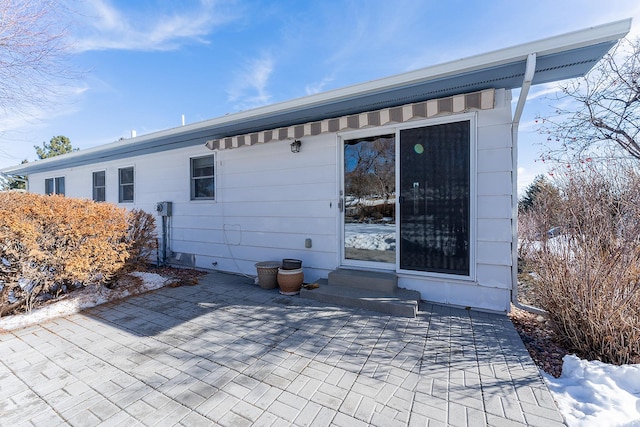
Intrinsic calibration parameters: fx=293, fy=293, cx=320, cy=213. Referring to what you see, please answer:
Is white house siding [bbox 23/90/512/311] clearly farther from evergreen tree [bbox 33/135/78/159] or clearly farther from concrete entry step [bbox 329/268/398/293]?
evergreen tree [bbox 33/135/78/159]

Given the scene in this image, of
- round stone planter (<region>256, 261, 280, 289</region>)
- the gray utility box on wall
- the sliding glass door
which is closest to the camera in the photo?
the sliding glass door

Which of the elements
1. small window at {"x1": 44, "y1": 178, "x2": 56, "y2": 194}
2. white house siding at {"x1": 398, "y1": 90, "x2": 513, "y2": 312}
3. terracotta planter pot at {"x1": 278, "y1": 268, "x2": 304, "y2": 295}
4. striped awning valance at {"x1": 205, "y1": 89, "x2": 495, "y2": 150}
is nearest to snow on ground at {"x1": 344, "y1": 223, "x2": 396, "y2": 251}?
terracotta planter pot at {"x1": 278, "y1": 268, "x2": 304, "y2": 295}

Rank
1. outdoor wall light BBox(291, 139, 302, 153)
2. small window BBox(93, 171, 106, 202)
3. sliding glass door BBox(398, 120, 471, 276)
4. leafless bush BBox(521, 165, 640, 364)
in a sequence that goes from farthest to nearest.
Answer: small window BBox(93, 171, 106, 202), outdoor wall light BBox(291, 139, 302, 153), sliding glass door BBox(398, 120, 471, 276), leafless bush BBox(521, 165, 640, 364)

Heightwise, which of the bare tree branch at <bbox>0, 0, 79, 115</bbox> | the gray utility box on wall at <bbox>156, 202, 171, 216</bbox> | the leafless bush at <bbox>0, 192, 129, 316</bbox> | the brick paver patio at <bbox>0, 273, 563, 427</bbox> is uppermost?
the bare tree branch at <bbox>0, 0, 79, 115</bbox>

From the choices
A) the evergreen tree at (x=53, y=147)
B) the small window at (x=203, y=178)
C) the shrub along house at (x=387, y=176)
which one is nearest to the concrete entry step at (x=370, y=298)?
the shrub along house at (x=387, y=176)

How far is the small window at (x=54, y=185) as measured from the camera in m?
10.6

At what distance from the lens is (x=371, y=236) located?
197 inches

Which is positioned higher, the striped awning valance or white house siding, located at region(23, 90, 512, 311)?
the striped awning valance

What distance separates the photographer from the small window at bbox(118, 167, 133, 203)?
28.2ft

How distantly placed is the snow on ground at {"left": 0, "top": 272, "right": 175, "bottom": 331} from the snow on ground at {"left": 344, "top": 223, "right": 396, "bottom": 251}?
11.6 ft

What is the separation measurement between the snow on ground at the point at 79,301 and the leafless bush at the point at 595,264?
5.95 metres

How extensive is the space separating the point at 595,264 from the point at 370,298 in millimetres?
2470

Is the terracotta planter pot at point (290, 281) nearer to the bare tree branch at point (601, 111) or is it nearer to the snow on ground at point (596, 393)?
the snow on ground at point (596, 393)

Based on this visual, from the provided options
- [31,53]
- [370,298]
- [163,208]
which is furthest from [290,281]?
[31,53]
